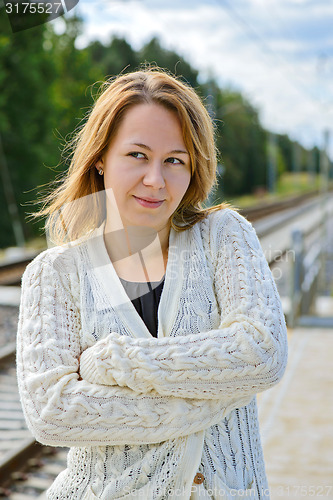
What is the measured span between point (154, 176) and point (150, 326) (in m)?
0.35

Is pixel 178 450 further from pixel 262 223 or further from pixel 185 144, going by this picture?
pixel 262 223

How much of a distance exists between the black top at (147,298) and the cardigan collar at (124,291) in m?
0.03

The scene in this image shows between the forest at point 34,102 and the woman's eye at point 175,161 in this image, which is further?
the forest at point 34,102

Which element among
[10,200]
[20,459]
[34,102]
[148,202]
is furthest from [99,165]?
[34,102]

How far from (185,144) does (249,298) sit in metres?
0.38

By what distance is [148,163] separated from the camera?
130 centimetres

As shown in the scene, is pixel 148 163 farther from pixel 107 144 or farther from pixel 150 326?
pixel 150 326

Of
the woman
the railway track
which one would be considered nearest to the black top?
the woman

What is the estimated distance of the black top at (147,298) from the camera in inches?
53.3

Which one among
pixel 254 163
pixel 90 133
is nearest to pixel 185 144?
pixel 90 133

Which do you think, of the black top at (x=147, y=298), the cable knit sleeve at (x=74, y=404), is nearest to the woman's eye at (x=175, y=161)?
the black top at (x=147, y=298)

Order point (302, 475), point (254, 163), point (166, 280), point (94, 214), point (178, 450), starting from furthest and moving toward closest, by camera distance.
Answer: point (254, 163)
point (302, 475)
point (94, 214)
point (166, 280)
point (178, 450)

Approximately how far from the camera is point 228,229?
141 cm

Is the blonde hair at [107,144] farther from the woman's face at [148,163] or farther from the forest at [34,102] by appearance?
the forest at [34,102]
